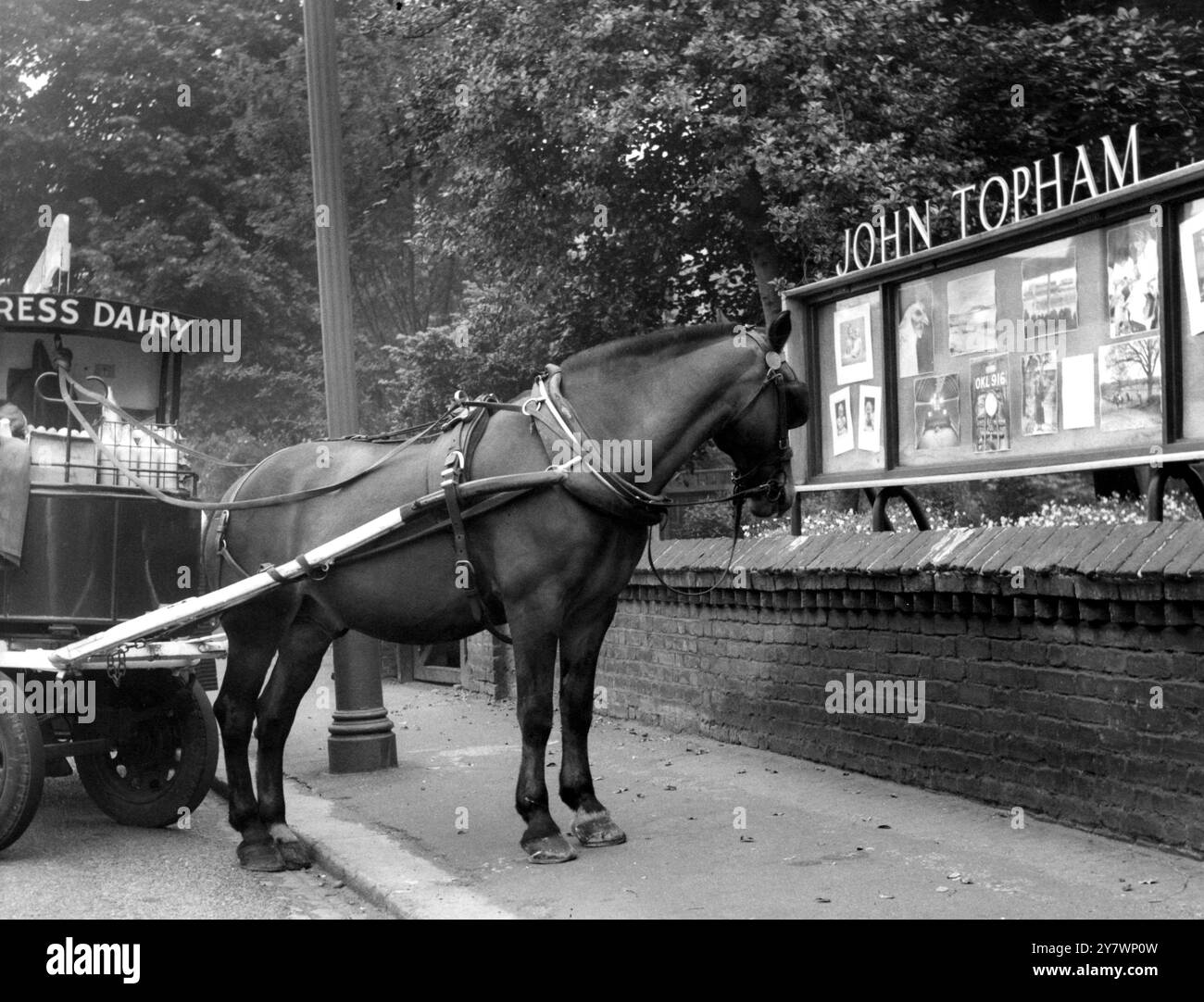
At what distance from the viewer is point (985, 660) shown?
7.22 m

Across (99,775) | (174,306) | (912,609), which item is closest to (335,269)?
(99,775)

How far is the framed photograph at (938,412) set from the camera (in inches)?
332

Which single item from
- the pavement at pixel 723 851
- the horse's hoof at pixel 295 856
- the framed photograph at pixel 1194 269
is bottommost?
the horse's hoof at pixel 295 856

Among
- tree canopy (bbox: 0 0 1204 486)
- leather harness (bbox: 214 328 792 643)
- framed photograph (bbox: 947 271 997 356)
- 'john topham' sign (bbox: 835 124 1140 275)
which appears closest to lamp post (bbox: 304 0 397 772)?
leather harness (bbox: 214 328 792 643)

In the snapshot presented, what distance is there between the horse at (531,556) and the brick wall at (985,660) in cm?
117

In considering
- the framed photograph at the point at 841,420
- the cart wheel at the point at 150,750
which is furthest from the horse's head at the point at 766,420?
the cart wheel at the point at 150,750

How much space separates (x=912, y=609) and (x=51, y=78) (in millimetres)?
22181

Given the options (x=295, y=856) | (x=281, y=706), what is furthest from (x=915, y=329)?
(x=295, y=856)

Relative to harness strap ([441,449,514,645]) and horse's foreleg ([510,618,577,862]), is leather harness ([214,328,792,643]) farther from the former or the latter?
horse's foreleg ([510,618,577,862])

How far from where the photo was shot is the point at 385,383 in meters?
22.5

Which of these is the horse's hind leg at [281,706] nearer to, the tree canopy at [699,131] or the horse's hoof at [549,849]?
the horse's hoof at [549,849]

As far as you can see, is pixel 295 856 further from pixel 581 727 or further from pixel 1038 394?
pixel 1038 394

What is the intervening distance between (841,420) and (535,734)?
369 centimetres
